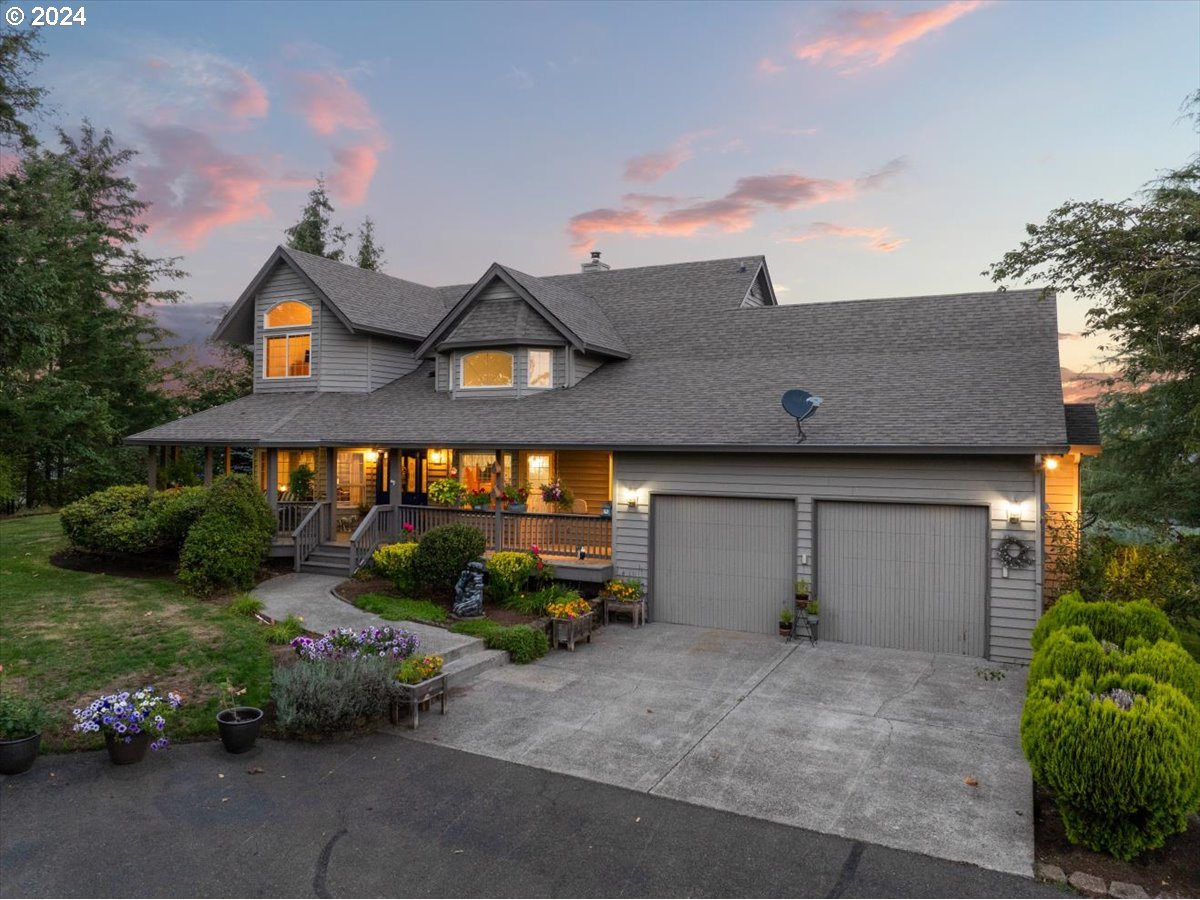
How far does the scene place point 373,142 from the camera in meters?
20.2

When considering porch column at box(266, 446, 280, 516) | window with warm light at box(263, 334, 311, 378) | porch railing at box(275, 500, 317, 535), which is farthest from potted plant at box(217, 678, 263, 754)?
window with warm light at box(263, 334, 311, 378)

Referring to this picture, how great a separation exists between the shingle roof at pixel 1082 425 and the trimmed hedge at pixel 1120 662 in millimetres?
5057

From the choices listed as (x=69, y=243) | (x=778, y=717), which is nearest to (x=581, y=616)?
(x=778, y=717)

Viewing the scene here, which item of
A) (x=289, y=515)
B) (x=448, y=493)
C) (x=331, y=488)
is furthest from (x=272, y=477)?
(x=448, y=493)

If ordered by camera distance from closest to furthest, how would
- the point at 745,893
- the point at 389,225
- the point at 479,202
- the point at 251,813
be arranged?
1. the point at 745,893
2. the point at 251,813
3. the point at 479,202
4. the point at 389,225

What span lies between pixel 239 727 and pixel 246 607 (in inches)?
228

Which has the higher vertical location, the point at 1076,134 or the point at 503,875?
the point at 1076,134

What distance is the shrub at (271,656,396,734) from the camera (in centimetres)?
770

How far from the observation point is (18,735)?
6.88m

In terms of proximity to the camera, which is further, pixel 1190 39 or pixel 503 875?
pixel 1190 39

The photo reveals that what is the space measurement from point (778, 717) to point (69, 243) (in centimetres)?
3383

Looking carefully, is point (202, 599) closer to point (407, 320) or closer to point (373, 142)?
point (407, 320)

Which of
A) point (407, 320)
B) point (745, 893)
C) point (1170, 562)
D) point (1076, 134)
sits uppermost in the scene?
point (1076, 134)

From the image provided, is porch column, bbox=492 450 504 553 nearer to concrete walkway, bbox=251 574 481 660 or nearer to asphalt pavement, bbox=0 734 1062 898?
concrete walkway, bbox=251 574 481 660
